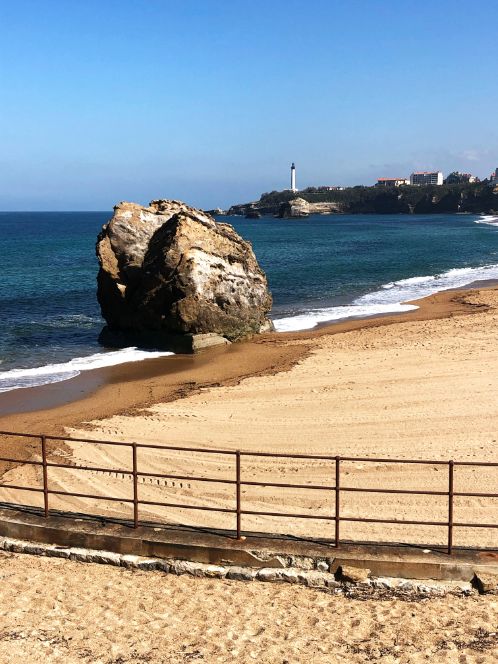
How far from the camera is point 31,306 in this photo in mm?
31359

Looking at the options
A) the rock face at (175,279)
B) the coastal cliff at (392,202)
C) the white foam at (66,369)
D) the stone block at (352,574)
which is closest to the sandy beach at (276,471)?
the stone block at (352,574)

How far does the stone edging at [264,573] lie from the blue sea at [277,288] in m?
10.4

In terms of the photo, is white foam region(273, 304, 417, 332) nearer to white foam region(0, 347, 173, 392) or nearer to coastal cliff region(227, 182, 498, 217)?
white foam region(0, 347, 173, 392)

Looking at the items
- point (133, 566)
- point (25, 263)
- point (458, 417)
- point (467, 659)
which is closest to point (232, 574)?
point (133, 566)

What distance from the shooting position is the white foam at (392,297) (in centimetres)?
2667

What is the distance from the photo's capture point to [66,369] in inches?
762

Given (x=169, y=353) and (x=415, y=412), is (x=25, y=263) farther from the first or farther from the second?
(x=415, y=412)

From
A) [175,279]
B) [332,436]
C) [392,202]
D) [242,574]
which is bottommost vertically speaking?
[332,436]

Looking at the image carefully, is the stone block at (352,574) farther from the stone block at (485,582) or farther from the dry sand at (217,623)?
the stone block at (485,582)

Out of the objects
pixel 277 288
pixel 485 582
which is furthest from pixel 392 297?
pixel 485 582

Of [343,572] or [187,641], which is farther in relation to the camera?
[343,572]

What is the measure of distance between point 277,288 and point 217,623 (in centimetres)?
3072

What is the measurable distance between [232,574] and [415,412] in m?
7.16

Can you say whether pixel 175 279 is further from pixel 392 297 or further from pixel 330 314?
pixel 392 297
